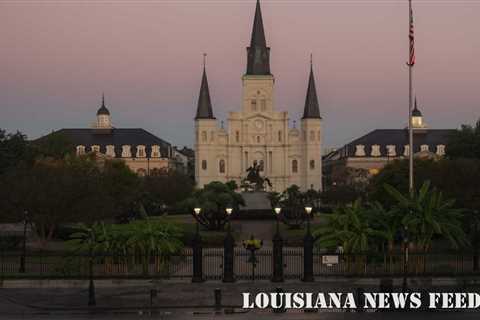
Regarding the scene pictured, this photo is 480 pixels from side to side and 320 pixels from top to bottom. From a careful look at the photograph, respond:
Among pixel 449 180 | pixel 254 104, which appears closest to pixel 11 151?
pixel 449 180

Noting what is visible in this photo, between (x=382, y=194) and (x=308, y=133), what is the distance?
68.9 meters

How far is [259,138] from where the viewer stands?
126562 mm

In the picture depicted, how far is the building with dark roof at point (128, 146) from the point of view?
135 m

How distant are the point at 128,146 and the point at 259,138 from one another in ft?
83.0

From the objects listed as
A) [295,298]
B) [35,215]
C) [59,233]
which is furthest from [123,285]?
[59,233]

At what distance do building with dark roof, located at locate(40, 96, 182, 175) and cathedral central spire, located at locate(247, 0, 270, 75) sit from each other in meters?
23.7

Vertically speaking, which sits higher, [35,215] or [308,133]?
[308,133]

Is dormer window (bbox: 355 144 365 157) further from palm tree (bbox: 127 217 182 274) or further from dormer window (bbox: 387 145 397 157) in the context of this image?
palm tree (bbox: 127 217 182 274)

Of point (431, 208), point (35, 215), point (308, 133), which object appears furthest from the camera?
point (308, 133)

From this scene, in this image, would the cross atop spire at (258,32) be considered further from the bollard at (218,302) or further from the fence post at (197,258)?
the bollard at (218,302)

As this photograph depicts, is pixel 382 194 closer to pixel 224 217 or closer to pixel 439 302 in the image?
pixel 224 217

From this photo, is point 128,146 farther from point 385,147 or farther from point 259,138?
point 385,147

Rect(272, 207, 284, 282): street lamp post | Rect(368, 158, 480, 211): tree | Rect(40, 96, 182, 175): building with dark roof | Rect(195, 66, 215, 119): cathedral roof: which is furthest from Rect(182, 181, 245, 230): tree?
Rect(40, 96, 182, 175): building with dark roof

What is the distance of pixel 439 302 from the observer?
2503 cm
